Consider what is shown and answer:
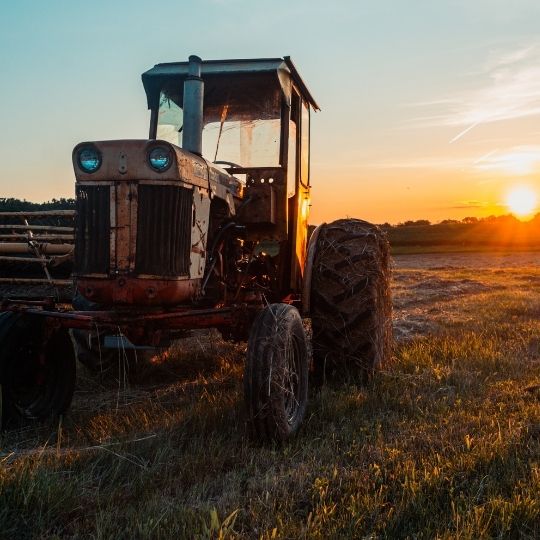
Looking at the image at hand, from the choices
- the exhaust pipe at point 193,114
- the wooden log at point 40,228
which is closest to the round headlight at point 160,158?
the exhaust pipe at point 193,114

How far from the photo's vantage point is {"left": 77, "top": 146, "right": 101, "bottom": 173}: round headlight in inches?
165

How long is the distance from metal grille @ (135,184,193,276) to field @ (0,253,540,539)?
1.02 m

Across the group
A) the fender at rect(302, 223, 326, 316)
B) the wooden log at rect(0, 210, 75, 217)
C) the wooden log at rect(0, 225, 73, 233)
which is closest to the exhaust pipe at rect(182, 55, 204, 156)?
the fender at rect(302, 223, 326, 316)

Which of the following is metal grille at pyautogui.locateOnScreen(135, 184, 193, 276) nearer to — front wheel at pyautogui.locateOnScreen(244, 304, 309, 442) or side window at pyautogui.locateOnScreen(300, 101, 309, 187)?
front wheel at pyautogui.locateOnScreen(244, 304, 309, 442)

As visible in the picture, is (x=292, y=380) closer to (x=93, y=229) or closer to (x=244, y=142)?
(x=93, y=229)

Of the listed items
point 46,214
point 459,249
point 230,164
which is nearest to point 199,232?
point 230,164

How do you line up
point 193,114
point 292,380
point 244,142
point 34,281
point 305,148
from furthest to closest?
point 34,281 < point 305,148 < point 244,142 < point 193,114 < point 292,380

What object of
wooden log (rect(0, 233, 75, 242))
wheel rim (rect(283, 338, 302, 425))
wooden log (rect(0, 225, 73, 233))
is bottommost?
wheel rim (rect(283, 338, 302, 425))

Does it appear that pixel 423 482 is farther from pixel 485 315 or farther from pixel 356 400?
pixel 485 315

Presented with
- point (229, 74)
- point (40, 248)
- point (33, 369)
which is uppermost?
point (229, 74)

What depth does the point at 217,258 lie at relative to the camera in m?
4.83

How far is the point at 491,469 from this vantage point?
3299mm

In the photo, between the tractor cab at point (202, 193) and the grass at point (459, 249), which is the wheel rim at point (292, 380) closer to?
the tractor cab at point (202, 193)

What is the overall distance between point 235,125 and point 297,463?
327cm
